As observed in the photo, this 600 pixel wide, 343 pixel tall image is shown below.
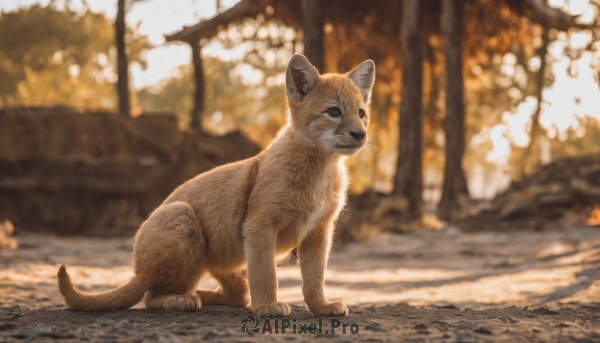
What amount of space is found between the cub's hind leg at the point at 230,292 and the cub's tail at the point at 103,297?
2.48ft

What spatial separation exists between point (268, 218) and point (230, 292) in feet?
4.07

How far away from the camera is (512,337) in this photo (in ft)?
12.3

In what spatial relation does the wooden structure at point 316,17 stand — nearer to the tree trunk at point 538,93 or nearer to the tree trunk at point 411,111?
the tree trunk at point 411,111

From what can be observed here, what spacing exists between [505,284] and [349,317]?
3.93m

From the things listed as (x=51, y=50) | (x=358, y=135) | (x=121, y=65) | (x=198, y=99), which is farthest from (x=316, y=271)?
(x=51, y=50)

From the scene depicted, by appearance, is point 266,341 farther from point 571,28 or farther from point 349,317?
point 571,28

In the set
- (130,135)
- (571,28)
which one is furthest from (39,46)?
(571,28)

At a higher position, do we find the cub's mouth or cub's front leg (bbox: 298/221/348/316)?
the cub's mouth

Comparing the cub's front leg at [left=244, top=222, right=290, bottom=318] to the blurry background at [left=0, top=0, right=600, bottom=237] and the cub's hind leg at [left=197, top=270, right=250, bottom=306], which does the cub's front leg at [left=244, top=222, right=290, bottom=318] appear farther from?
the blurry background at [left=0, top=0, right=600, bottom=237]

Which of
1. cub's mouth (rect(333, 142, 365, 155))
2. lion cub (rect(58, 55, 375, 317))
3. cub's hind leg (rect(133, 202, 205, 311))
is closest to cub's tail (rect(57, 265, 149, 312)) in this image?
lion cub (rect(58, 55, 375, 317))

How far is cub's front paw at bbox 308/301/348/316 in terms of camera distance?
4.88 meters

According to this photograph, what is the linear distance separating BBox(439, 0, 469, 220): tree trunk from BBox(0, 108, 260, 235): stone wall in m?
4.74

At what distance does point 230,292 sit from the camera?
5.57 metres

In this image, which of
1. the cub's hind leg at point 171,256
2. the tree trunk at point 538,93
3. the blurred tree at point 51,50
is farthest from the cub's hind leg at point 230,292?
the blurred tree at point 51,50
